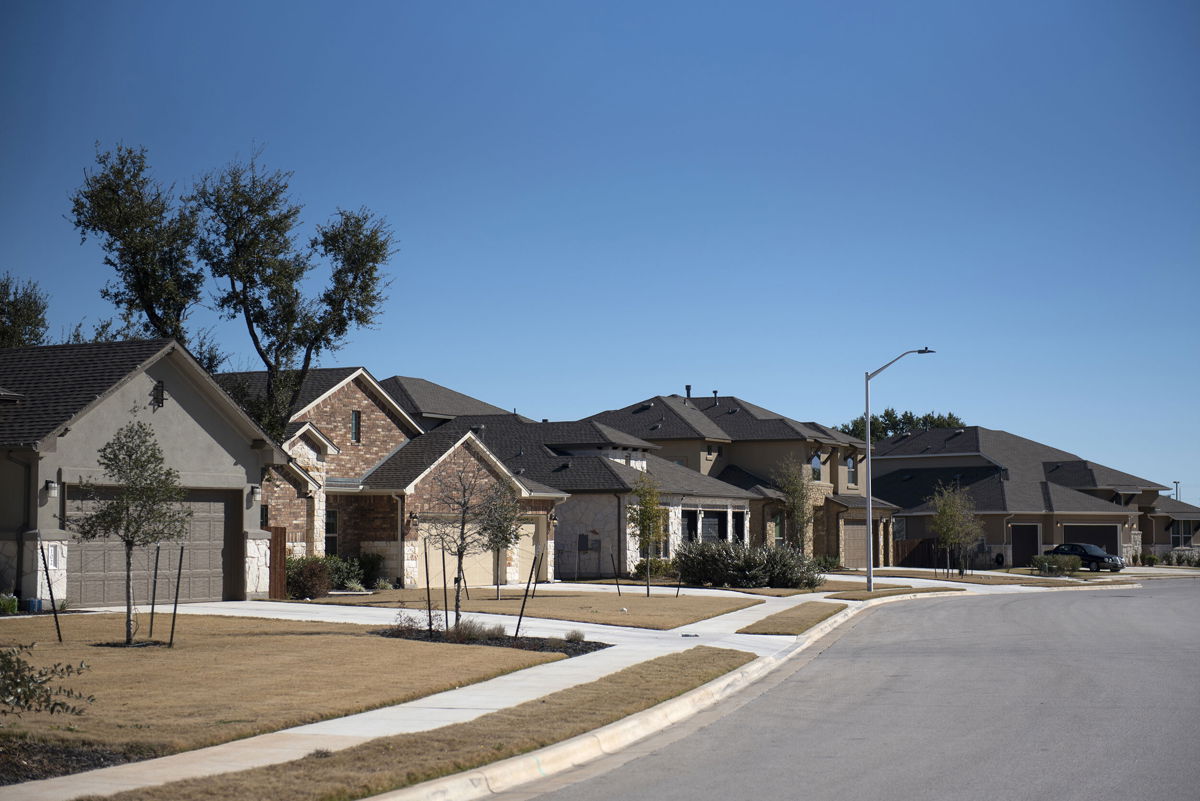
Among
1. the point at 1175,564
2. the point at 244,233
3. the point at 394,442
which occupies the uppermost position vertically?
the point at 244,233

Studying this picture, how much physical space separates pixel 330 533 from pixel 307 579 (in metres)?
5.40

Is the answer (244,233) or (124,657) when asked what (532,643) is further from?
(244,233)

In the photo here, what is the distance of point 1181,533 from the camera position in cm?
8644

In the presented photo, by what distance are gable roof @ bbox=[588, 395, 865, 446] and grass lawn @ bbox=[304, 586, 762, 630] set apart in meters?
23.8

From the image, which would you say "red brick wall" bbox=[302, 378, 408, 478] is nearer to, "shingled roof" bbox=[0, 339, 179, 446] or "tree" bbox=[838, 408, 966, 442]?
"shingled roof" bbox=[0, 339, 179, 446]

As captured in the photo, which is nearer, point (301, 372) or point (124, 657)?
point (124, 657)

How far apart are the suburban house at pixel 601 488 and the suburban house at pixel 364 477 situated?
125 inches

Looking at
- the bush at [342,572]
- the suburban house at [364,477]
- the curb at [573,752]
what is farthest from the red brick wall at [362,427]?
the curb at [573,752]

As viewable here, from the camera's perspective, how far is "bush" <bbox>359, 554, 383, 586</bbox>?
35844 millimetres

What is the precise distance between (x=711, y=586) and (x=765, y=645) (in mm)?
19978

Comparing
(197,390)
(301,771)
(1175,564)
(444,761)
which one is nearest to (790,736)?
(444,761)

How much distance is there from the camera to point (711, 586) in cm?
4175

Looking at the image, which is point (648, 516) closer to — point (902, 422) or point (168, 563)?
point (168, 563)

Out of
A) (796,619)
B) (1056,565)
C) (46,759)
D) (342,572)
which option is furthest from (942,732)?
(1056,565)
